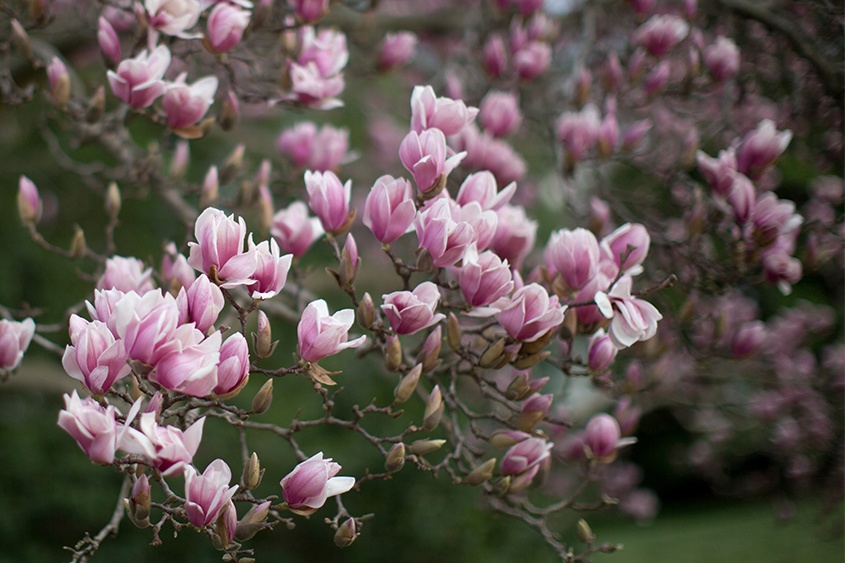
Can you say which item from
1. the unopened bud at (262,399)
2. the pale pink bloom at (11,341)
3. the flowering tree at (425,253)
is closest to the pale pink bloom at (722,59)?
the flowering tree at (425,253)

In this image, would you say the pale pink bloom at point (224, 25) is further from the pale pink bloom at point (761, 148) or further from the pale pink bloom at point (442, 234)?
the pale pink bloom at point (761, 148)

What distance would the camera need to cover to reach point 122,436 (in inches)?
33.8

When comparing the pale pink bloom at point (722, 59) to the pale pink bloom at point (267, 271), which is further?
the pale pink bloom at point (722, 59)

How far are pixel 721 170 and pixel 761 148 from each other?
0.45 feet

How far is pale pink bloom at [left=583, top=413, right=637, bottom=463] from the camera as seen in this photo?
4.89 feet

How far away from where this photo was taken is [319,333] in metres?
1.03

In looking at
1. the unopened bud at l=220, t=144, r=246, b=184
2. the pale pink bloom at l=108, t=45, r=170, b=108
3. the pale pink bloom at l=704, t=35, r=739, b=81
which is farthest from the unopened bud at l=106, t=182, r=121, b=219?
the pale pink bloom at l=704, t=35, r=739, b=81

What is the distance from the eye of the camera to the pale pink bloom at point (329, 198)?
129 cm

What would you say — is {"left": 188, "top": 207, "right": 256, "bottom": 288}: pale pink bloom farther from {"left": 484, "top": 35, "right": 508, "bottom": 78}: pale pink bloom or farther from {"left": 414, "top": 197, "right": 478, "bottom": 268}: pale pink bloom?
{"left": 484, "top": 35, "right": 508, "bottom": 78}: pale pink bloom

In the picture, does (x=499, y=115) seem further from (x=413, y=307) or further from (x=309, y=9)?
(x=413, y=307)

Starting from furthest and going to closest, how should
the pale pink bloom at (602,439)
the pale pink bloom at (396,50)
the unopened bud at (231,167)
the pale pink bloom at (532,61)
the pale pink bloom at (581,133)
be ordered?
the pale pink bloom at (396,50) < the pale pink bloom at (532,61) < the pale pink bloom at (581,133) < the unopened bud at (231,167) < the pale pink bloom at (602,439)

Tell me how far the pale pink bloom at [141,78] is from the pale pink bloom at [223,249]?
A: 21.5 inches

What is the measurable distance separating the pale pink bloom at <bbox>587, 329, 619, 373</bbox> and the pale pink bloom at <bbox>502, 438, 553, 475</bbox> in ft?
0.74

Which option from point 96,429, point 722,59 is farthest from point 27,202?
point 722,59
